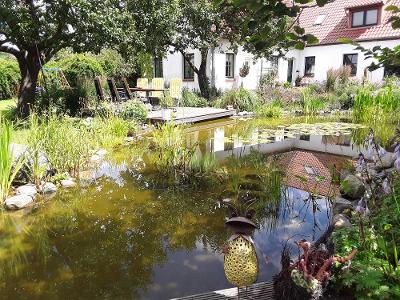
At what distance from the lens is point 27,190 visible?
4613mm

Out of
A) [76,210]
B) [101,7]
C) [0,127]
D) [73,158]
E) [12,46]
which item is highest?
[101,7]

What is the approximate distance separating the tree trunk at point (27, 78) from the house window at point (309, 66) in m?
15.4

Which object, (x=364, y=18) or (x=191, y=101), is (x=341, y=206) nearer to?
(x=191, y=101)

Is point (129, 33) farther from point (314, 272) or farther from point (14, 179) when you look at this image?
point (314, 272)

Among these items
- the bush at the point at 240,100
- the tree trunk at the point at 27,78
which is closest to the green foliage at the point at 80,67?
the tree trunk at the point at 27,78

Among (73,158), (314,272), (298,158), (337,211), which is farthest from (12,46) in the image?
(314,272)

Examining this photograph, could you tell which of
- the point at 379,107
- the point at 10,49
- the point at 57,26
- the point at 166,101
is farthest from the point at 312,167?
the point at 10,49

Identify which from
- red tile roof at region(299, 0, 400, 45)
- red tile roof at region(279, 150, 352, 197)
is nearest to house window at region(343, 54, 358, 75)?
red tile roof at region(299, 0, 400, 45)

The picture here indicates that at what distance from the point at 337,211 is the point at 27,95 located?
9164 millimetres

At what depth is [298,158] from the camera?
6.63 meters

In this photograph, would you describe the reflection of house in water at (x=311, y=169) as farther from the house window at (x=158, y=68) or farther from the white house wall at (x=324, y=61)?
the house window at (x=158, y=68)

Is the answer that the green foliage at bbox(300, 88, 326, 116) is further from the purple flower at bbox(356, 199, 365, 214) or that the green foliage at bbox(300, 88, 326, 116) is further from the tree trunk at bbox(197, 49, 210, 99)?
the purple flower at bbox(356, 199, 365, 214)

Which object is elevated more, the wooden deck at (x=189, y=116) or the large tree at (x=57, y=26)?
the large tree at (x=57, y=26)

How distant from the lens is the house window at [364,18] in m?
18.3
